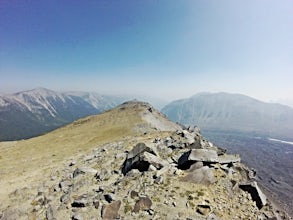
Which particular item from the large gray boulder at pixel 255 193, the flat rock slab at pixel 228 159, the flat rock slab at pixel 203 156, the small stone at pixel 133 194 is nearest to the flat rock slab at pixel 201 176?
the flat rock slab at pixel 203 156

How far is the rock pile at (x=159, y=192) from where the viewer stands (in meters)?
20.8

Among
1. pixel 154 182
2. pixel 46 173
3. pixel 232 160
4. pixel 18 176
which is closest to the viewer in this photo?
pixel 154 182

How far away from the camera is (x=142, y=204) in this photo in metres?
21.5

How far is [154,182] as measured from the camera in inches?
955

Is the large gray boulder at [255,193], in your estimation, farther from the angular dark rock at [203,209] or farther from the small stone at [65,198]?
the small stone at [65,198]

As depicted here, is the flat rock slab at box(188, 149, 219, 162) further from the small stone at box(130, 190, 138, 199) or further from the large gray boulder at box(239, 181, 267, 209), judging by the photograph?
the small stone at box(130, 190, 138, 199)

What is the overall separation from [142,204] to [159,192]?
205 cm

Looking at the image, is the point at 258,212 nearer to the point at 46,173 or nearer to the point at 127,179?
the point at 127,179

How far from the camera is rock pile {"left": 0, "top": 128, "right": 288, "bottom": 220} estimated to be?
2077cm

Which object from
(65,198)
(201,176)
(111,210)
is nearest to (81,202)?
(65,198)

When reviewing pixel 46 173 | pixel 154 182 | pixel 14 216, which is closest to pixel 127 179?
pixel 154 182

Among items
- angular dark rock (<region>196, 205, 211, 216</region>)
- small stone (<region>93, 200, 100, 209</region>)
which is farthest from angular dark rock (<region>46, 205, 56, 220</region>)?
angular dark rock (<region>196, 205, 211, 216</region>)

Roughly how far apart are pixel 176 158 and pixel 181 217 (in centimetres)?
1015

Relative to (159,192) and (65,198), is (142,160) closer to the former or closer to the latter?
(159,192)
